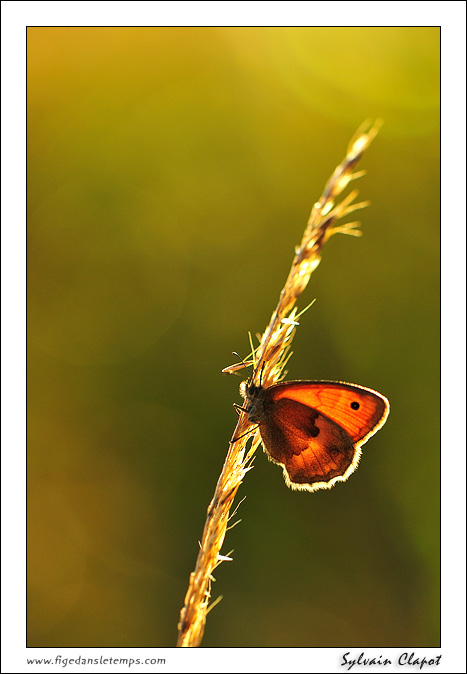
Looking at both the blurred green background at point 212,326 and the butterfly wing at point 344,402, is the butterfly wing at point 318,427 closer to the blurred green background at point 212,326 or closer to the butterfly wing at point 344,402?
the butterfly wing at point 344,402

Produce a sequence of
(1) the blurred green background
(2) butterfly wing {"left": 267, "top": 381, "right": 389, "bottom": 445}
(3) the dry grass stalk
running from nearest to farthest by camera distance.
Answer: (3) the dry grass stalk < (2) butterfly wing {"left": 267, "top": 381, "right": 389, "bottom": 445} < (1) the blurred green background

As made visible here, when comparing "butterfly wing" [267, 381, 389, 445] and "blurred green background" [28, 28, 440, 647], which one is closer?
"butterfly wing" [267, 381, 389, 445]

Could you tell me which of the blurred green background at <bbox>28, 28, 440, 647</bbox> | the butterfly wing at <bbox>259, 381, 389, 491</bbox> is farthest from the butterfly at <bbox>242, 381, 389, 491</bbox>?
the blurred green background at <bbox>28, 28, 440, 647</bbox>

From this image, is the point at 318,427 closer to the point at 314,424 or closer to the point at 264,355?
the point at 314,424

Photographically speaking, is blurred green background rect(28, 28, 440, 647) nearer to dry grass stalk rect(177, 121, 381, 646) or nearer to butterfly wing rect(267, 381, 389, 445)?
butterfly wing rect(267, 381, 389, 445)

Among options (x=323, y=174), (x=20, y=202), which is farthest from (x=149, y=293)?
(x=323, y=174)

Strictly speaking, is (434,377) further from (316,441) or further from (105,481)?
(105,481)
